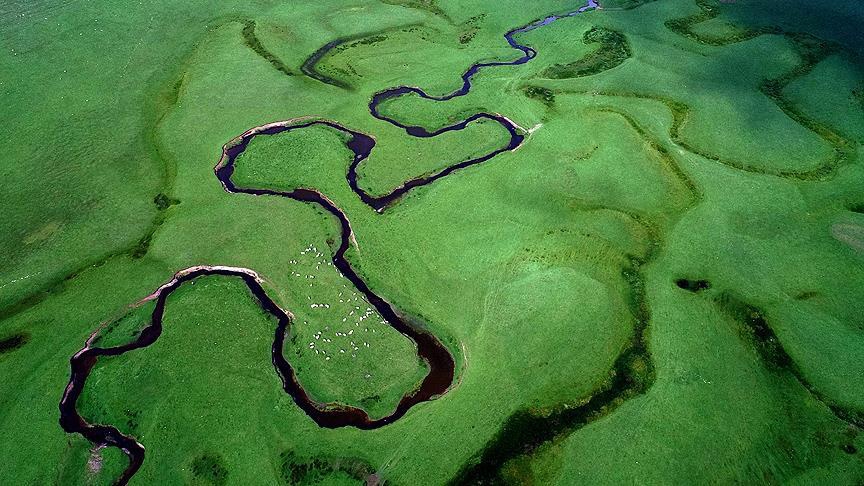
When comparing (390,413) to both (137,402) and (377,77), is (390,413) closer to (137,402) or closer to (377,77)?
(137,402)

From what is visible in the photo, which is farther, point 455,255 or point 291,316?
point 455,255

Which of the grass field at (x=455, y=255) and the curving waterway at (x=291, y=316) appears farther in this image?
the curving waterway at (x=291, y=316)

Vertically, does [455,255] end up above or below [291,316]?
above

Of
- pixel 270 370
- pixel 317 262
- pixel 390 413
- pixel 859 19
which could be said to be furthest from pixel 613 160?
pixel 859 19
